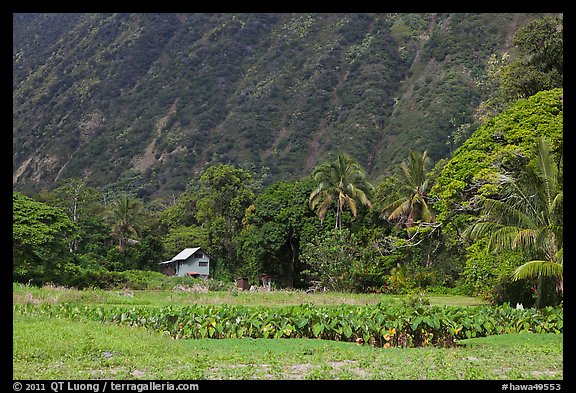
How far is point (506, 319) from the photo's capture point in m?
15.9

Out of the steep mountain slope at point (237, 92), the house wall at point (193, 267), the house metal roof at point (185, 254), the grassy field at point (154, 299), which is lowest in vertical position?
the grassy field at point (154, 299)

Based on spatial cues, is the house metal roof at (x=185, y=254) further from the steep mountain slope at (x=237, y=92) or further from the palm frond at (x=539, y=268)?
the palm frond at (x=539, y=268)

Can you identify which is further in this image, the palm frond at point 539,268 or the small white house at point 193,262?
the small white house at point 193,262

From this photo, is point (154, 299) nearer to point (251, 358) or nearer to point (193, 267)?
point (251, 358)

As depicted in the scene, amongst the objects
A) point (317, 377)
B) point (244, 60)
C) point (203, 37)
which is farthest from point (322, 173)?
point (203, 37)

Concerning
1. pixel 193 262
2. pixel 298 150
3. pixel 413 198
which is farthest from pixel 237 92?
pixel 413 198

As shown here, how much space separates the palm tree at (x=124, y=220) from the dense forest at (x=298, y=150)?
6.1 inches

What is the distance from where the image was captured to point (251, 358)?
35.6 feet

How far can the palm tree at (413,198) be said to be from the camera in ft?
124

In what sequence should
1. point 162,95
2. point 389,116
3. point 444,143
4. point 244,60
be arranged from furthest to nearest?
point 244,60
point 162,95
point 389,116
point 444,143

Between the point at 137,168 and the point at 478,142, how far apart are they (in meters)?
76.6

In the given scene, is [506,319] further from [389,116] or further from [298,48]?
[298,48]

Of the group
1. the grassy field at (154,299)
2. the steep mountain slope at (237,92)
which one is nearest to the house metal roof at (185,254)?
the grassy field at (154,299)

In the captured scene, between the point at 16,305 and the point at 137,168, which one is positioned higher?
the point at 137,168
